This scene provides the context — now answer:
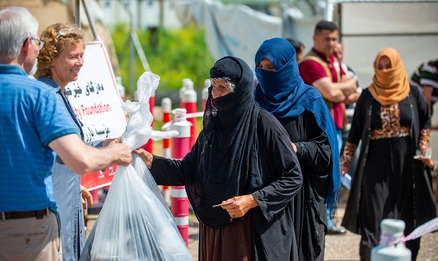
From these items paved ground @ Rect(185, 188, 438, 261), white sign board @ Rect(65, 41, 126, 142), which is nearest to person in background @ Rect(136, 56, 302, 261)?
white sign board @ Rect(65, 41, 126, 142)

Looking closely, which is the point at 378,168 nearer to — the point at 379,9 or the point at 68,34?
the point at 68,34

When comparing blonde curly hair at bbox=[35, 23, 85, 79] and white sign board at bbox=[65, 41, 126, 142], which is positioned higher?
blonde curly hair at bbox=[35, 23, 85, 79]

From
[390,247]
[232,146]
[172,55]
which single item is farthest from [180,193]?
[172,55]

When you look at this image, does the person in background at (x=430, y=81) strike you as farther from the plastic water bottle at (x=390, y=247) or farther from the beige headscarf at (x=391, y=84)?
the plastic water bottle at (x=390, y=247)

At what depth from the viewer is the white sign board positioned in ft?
16.0

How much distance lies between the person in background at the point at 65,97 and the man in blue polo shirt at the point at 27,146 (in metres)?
0.42

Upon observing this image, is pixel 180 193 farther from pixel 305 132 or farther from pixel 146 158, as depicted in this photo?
pixel 146 158

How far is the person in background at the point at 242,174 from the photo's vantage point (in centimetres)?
336

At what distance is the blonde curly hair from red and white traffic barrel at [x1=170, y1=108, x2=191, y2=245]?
6.15ft

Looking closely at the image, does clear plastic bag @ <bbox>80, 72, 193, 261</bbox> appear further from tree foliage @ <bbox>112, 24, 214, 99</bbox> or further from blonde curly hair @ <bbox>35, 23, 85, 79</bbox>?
tree foliage @ <bbox>112, 24, 214, 99</bbox>

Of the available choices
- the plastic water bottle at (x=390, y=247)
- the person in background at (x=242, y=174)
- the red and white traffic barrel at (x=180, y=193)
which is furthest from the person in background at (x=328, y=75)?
the plastic water bottle at (x=390, y=247)

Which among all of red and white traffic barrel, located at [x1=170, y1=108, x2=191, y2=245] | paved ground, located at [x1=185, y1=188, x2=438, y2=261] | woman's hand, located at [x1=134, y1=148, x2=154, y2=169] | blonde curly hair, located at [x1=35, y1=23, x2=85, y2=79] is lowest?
paved ground, located at [x1=185, y1=188, x2=438, y2=261]

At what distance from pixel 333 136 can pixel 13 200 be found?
2031mm

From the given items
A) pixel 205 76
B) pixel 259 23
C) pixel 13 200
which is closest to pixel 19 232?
pixel 13 200
